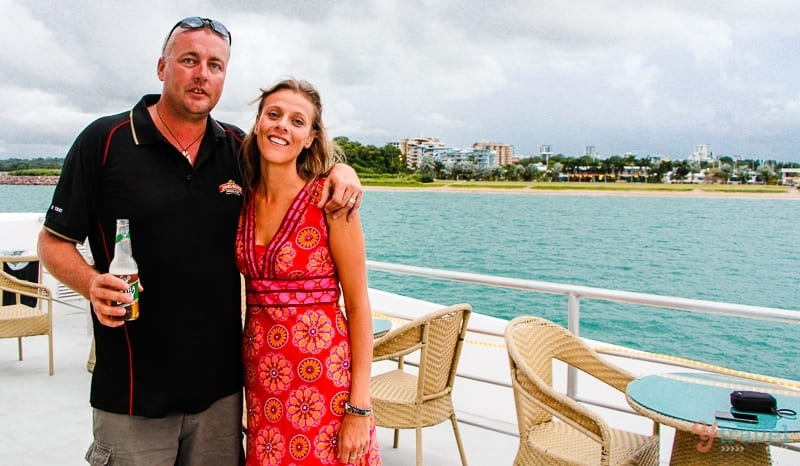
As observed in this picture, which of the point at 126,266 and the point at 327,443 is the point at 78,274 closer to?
the point at 126,266

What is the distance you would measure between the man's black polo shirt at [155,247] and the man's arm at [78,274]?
1.5 inches

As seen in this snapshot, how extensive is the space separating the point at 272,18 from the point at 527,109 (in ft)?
116

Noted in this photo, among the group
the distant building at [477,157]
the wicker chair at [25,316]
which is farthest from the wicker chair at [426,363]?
the distant building at [477,157]

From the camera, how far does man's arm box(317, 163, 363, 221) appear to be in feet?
4.77

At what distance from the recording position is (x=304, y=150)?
62.0 inches

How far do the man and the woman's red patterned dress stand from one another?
0.06 metres

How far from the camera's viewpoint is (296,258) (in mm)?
1448

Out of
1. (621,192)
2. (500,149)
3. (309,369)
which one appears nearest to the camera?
(309,369)

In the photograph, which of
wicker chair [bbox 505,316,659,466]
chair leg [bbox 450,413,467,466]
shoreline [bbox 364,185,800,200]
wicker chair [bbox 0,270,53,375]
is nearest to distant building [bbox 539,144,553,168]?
shoreline [bbox 364,185,800,200]

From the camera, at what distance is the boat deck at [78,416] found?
3262 millimetres

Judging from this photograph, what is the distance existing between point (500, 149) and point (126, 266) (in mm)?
65469

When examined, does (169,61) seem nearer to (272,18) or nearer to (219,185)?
(219,185)

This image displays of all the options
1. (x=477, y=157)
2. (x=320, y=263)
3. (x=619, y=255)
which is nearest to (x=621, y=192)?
(x=477, y=157)

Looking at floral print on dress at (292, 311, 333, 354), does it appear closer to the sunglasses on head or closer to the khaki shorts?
the khaki shorts
